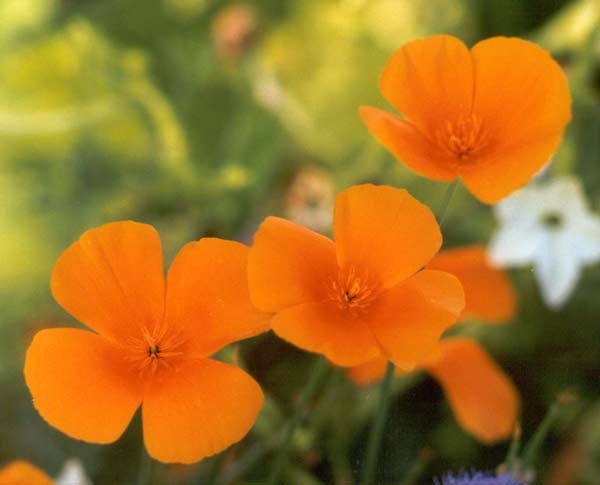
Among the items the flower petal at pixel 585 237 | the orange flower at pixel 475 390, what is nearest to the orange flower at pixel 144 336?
the orange flower at pixel 475 390

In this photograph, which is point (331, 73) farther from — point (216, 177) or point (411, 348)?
point (411, 348)

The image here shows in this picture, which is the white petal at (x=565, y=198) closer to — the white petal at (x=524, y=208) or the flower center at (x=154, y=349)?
the white petal at (x=524, y=208)

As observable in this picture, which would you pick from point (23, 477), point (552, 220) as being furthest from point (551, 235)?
point (23, 477)

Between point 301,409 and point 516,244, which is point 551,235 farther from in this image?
point 301,409

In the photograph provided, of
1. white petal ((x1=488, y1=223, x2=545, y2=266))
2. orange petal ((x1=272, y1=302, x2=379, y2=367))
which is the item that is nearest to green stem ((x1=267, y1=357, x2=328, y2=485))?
orange petal ((x1=272, y1=302, x2=379, y2=367))

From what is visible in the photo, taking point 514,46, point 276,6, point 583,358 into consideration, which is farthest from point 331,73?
point 514,46

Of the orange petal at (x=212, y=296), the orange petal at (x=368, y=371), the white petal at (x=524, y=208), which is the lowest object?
the white petal at (x=524, y=208)
